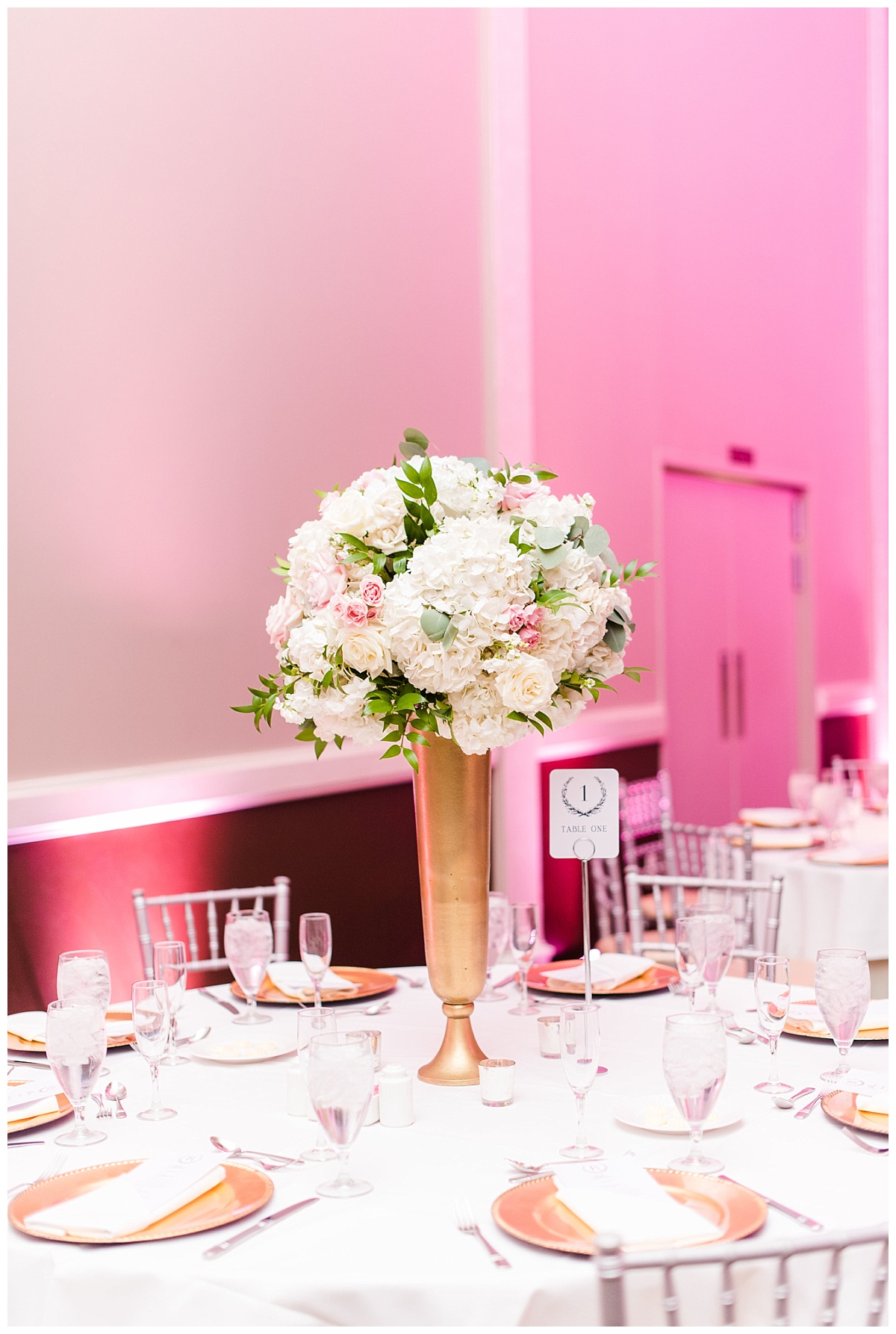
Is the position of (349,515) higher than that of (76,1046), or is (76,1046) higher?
(349,515)

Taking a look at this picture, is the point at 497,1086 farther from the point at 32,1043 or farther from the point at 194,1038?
the point at 32,1043

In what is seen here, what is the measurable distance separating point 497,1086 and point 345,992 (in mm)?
638

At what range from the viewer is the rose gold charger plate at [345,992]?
7.42ft

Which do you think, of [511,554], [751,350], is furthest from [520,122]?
[511,554]

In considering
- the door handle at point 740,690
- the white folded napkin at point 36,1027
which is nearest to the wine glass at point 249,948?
the white folded napkin at point 36,1027

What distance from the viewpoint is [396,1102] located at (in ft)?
5.41

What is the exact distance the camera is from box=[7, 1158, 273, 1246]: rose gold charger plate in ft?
4.29

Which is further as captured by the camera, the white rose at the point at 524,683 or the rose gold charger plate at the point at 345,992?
the rose gold charger plate at the point at 345,992

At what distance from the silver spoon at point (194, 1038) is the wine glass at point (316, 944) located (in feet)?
0.63

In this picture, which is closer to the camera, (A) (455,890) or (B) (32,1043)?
(A) (455,890)

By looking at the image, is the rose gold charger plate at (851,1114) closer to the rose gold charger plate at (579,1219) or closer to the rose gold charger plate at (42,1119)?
the rose gold charger plate at (579,1219)

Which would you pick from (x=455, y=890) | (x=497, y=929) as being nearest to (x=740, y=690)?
(x=497, y=929)

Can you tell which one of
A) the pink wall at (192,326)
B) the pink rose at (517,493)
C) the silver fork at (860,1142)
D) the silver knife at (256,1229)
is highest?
the pink wall at (192,326)

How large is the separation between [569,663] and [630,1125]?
60cm
